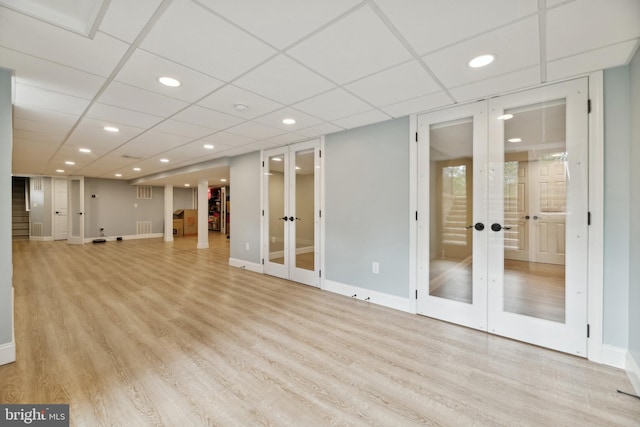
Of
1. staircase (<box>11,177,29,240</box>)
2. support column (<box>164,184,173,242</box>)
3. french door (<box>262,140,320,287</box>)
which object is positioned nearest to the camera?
french door (<box>262,140,320,287</box>)

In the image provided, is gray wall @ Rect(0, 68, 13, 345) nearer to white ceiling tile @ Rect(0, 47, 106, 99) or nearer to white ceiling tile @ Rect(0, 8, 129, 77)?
white ceiling tile @ Rect(0, 47, 106, 99)

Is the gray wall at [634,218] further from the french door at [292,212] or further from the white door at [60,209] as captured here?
the white door at [60,209]

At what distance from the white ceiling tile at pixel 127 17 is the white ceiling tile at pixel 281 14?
34 centimetres

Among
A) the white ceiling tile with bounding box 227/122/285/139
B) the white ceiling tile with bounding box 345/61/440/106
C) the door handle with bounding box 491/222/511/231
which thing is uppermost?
the white ceiling tile with bounding box 227/122/285/139

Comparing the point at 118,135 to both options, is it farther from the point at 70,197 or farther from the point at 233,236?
the point at 70,197

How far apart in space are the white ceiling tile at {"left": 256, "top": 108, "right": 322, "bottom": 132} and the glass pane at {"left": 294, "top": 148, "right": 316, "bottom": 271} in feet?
2.53

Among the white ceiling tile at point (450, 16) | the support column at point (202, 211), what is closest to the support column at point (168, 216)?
the support column at point (202, 211)

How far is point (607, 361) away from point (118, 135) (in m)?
6.45

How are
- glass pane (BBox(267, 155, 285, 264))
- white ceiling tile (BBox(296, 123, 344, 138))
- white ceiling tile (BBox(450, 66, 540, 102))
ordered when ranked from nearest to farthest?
white ceiling tile (BBox(450, 66, 540, 102)) → white ceiling tile (BBox(296, 123, 344, 138)) → glass pane (BBox(267, 155, 285, 264))

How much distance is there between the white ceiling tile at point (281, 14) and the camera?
145 cm

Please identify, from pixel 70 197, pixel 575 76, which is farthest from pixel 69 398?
pixel 70 197

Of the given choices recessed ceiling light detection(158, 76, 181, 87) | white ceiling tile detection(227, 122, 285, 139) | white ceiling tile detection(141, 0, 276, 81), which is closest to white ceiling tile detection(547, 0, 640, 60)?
white ceiling tile detection(141, 0, 276, 81)

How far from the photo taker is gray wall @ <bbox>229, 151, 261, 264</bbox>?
5352mm

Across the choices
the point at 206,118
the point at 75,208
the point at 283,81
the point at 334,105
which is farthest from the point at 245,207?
the point at 75,208
